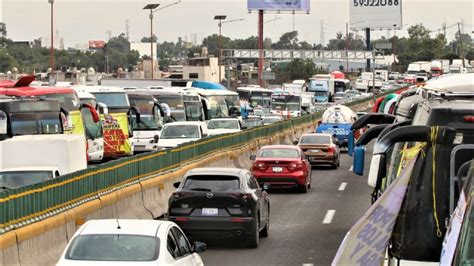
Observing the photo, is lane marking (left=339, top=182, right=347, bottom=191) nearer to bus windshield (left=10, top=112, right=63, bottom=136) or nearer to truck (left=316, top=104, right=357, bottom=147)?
bus windshield (left=10, top=112, right=63, bottom=136)

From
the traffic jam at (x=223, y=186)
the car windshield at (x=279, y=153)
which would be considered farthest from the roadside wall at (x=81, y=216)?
the car windshield at (x=279, y=153)

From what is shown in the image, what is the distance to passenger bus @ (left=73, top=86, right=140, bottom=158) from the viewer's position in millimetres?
45375

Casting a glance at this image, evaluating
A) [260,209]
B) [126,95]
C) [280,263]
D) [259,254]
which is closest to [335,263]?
[280,263]

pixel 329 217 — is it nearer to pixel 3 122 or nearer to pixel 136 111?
pixel 3 122

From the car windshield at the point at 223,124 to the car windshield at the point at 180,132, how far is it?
8915 millimetres

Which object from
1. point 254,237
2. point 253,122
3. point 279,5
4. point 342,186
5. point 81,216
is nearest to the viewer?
point 81,216

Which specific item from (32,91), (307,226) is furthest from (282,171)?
(32,91)

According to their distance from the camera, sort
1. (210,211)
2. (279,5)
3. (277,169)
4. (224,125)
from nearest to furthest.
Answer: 1. (210,211)
2. (277,169)
3. (224,125)
4. (279,5)

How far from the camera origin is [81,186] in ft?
63.8

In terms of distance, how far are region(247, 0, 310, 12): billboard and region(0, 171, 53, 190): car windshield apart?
130376mm

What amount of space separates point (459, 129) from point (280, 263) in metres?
9.63

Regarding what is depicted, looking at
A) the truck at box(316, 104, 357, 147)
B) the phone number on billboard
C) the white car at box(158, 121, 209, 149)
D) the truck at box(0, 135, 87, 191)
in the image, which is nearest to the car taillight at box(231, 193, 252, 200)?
the truck at box(0, 135, 87, 191)

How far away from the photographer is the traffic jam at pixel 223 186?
379 inches

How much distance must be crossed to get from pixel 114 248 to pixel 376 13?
494 feet
